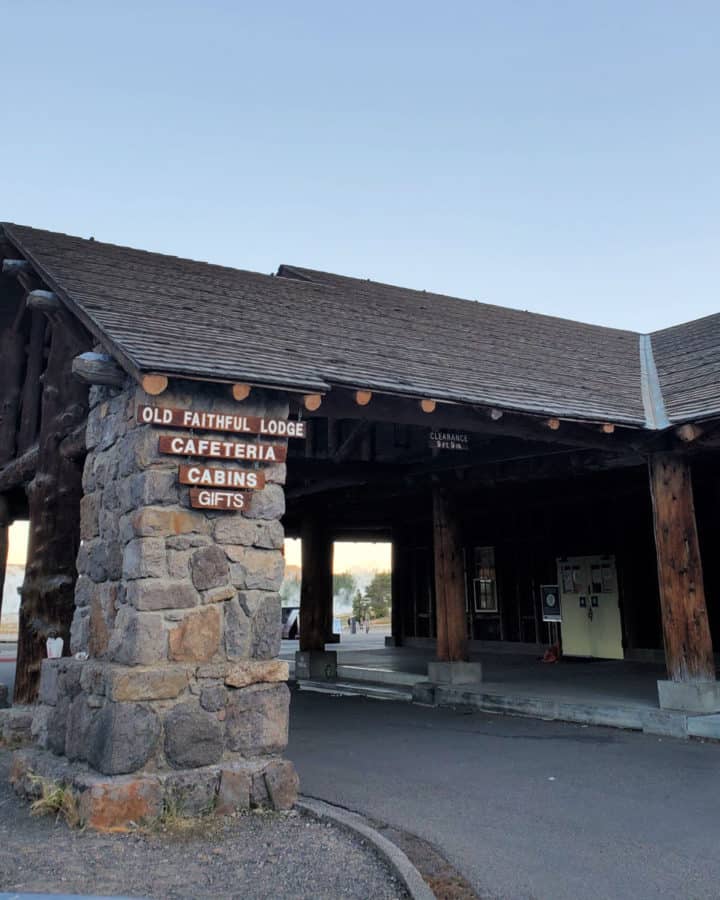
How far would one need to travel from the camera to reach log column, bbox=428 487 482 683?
11883 mm

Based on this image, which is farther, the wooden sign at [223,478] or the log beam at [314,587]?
the log beam at [314,587]

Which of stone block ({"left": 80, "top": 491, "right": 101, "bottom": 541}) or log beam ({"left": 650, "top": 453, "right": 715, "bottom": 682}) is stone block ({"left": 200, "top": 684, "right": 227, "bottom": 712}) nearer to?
stone block ({"left": 80, "top": 491, "right": 101, "bottom": 541})

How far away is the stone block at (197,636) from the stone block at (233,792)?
0.82 m

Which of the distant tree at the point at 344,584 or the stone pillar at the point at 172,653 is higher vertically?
the distant tree at the point at 344,584

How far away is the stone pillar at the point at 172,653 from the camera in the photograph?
5254mm

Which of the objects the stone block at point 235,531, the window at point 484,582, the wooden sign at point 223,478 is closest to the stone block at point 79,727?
the stone block at point 235,531

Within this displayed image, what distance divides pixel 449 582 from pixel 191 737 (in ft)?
23.6

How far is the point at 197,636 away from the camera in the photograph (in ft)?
18.4

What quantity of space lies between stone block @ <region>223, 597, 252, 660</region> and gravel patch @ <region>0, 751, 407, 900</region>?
112cm

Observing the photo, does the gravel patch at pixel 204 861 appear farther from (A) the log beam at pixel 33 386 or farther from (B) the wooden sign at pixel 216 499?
(A) the log beam at pixel 33 386

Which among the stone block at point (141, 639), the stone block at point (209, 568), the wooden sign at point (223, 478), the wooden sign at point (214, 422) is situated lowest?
the stone block at point (141, 639)

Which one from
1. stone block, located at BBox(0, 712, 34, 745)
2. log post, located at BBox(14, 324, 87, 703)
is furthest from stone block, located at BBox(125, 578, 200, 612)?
stone block, located at BBox(0, 712, 34, 745)

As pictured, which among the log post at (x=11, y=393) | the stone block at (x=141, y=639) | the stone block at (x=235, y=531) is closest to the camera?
the stone block at (x=141, y=639)

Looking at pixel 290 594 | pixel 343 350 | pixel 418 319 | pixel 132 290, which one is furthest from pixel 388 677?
pixel 290 594
